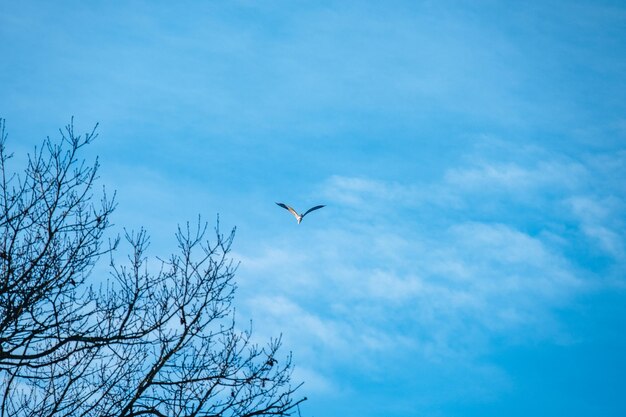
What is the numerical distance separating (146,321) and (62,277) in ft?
4.16

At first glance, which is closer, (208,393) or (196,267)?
(208,393)

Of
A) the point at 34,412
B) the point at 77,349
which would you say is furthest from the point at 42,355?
the point at 34,412

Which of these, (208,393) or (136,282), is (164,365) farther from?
(136,282)

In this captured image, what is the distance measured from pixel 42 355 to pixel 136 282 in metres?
1.70

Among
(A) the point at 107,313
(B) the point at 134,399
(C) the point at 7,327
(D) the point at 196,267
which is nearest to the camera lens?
(C) the point at 7,327

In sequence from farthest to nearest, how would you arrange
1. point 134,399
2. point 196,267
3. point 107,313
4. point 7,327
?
point 196,267
point 107,313
point 134,399
point 7,327

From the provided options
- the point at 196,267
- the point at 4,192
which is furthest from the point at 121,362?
the point at 4,192

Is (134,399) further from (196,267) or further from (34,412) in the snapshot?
(196,267)

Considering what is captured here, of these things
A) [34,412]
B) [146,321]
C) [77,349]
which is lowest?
[34,412]

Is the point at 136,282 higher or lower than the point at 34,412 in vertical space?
higher

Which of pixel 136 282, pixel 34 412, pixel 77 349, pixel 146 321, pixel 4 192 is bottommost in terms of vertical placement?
pixel 34 412

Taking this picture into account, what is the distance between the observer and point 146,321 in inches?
344

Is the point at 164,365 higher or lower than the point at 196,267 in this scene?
lower

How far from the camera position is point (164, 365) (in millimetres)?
8523
